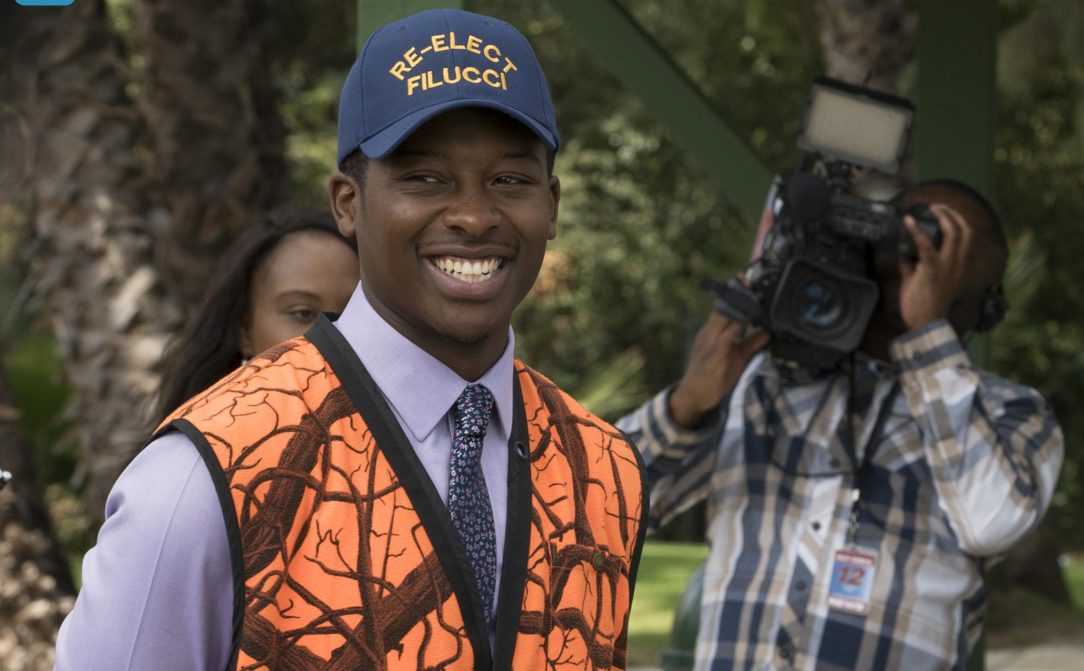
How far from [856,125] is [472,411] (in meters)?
2.12

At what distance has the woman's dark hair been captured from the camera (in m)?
2.94

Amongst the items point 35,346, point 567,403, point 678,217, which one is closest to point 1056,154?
point 678,217

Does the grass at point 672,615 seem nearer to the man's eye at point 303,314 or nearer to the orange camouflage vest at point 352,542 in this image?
the man's eye at point 303,314

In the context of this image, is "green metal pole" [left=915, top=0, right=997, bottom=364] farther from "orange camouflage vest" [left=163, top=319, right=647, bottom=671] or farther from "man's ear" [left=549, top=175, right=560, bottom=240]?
"orange camouflage vest" [left=163, top=319, right=647, bottom=671]

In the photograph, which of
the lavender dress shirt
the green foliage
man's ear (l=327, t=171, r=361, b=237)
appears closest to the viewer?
the lavender dress shirt

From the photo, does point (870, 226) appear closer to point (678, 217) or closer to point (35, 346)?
point (35, 346)

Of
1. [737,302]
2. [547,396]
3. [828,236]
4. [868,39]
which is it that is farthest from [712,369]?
[868,39]

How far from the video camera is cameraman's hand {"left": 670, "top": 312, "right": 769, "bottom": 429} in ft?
0.13

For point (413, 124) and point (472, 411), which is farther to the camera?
point (472, 411)

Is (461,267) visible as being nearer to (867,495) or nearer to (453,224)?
(453,224)

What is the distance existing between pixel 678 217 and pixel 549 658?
15.4 meters

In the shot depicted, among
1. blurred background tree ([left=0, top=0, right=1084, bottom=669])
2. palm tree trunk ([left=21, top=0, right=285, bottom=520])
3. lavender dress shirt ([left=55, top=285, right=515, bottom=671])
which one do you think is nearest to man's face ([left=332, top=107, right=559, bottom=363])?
lavender dress shirt ([left=55, top=285, right=515, bottom=671])

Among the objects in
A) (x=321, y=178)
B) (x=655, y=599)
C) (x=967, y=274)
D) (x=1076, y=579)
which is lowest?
(x=1076, y=579)

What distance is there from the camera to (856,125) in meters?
3.55
